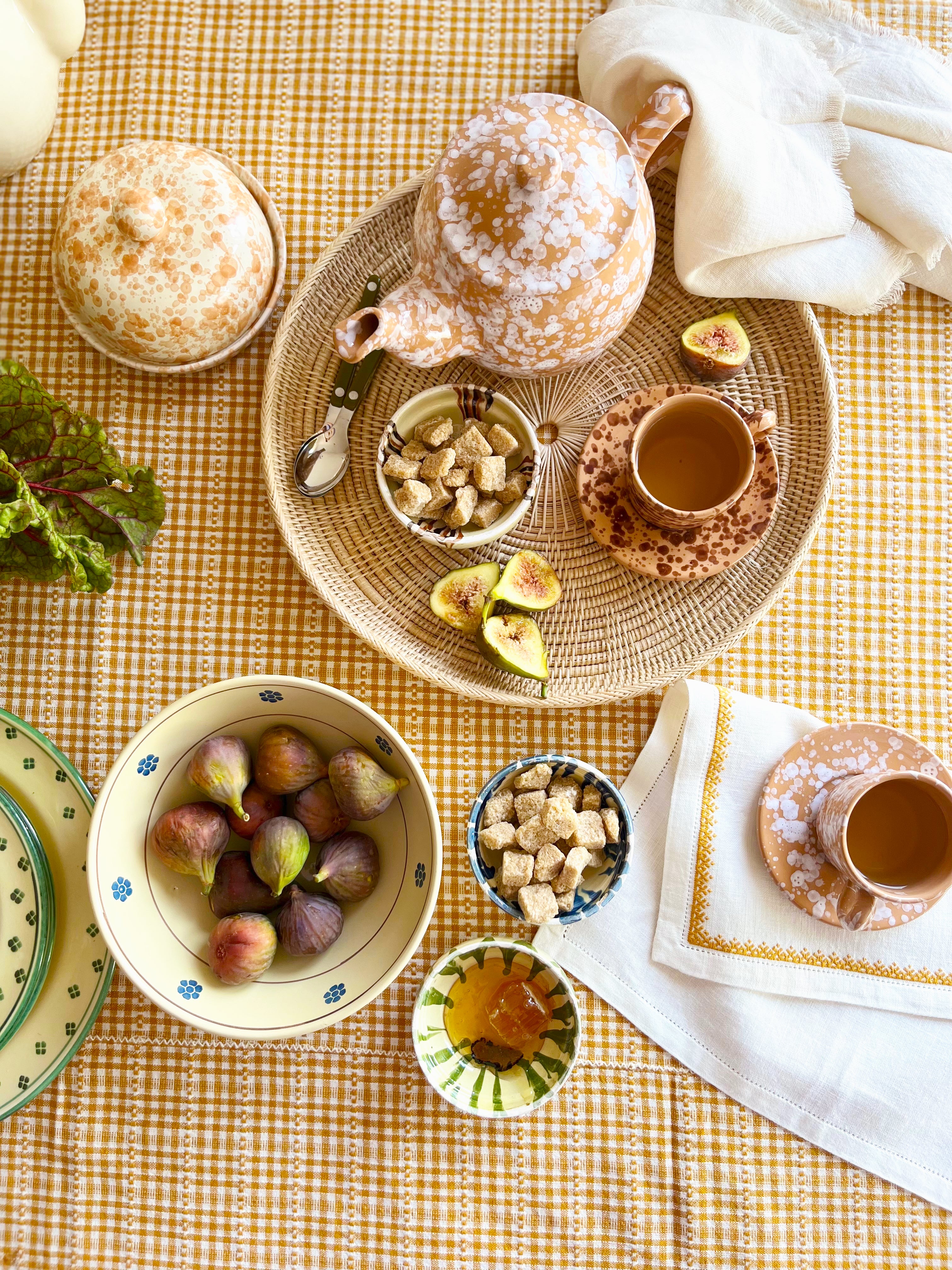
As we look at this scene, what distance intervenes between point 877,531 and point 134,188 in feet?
3.36

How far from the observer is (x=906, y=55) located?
3.89 feet

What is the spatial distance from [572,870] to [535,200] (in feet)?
2.40

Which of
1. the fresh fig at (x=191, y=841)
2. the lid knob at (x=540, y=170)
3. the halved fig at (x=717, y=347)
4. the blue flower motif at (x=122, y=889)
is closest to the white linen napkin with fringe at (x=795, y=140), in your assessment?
the halved fig at (x=717, y=347)

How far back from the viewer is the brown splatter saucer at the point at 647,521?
3.64ft

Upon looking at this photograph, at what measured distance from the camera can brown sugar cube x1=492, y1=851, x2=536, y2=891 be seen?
1.07m

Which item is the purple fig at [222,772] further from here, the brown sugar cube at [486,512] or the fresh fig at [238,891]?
the brown sugar cube at [486,512]

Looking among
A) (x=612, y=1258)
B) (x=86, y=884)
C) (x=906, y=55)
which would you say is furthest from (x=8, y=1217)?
(x=906, y=55)

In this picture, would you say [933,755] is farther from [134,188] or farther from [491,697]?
[134,188]

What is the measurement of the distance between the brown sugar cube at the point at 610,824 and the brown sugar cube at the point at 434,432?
495 millimetres

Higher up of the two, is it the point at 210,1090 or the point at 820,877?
the point at 820,877

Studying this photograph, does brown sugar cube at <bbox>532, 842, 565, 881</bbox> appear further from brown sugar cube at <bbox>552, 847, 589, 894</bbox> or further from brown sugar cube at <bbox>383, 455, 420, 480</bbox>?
brown sugar cube at <bbox>383, 455, 420, 480</bbox>

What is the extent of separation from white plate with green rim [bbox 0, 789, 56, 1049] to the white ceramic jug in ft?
2.62

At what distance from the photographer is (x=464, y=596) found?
3.72 ft

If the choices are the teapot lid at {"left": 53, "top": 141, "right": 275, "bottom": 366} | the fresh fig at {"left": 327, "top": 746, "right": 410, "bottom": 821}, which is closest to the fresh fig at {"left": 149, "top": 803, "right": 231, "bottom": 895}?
the fresh fig at {"left": 327, "top": 746, "right": 410, "bottom": 821}
